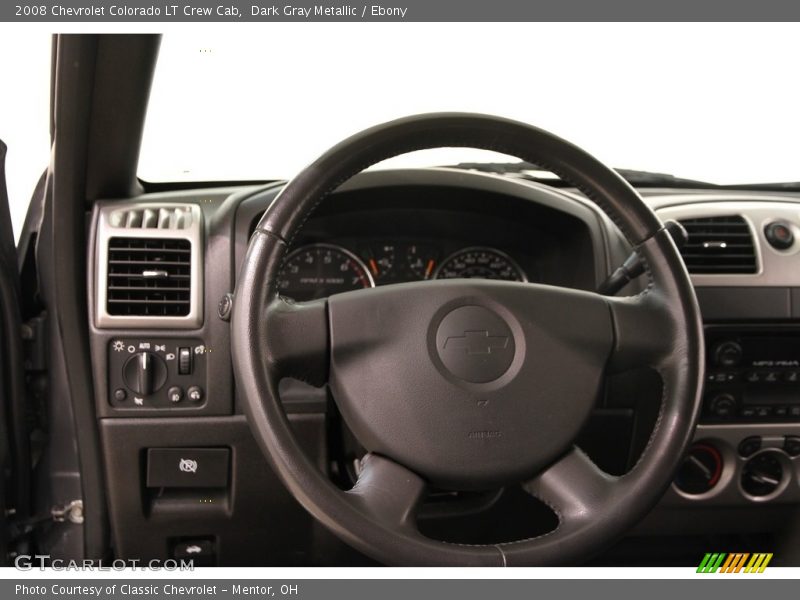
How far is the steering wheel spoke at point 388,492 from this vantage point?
1016mm

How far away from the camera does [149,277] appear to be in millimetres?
1385

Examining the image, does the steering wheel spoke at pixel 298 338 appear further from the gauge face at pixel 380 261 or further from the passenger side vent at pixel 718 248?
the passenger side vent at pixel 718 248

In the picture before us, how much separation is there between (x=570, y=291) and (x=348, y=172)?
40 cm

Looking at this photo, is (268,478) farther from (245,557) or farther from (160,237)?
(160,237)

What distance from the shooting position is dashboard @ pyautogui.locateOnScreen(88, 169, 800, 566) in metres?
1.40

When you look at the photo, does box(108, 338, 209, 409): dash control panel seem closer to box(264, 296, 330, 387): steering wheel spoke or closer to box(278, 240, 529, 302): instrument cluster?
box(278, 240, 529, 302): instrument cluster

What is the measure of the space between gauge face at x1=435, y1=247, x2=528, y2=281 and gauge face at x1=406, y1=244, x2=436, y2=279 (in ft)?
0.07

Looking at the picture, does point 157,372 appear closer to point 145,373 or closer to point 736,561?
point 145,373

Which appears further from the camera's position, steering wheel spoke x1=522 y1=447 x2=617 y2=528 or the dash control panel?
the dash control panel

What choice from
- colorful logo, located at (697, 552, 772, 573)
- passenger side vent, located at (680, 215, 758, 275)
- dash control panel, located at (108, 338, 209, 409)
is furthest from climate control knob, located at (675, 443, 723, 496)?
dash control panel, located at (108, 338, 209, 409)

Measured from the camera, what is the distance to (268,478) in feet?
4.78

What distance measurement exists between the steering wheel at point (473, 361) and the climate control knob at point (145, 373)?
16.2 inches

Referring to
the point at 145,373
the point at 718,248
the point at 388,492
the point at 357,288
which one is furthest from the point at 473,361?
the point at 718,248

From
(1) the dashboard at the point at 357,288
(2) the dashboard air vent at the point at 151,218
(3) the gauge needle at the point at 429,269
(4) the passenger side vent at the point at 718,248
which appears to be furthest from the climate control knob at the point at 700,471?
(2) the dashboard air vent at the point at 151,218
